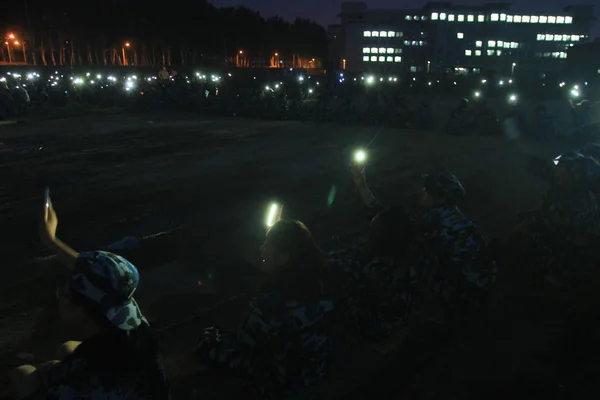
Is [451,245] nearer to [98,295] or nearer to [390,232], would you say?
[390,232]

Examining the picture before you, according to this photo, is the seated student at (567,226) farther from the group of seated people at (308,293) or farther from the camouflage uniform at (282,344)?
the camouflage uniform at (282,344)

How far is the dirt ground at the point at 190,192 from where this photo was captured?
544 centimetres

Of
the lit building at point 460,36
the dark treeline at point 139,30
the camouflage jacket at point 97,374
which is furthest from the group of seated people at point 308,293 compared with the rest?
the lit building at point 460,36

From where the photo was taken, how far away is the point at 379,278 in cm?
402

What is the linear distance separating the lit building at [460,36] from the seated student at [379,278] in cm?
11942

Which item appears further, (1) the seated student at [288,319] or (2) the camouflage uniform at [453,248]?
(2) the camouflage uniform at [453,248]

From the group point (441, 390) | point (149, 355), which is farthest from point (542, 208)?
point (149, 355)

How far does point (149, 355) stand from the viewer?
246cm

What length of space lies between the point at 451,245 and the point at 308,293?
2.13 m

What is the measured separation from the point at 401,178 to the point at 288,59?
424 ft

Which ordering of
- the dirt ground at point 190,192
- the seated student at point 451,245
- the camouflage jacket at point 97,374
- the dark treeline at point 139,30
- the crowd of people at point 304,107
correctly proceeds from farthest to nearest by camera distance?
1. the dark treeline at point 139,30
2. the crowd of people at point 304,107
3. the dirt ground at point 190,192
4. the seated student at point 451,245
5. the camouflage jacket at point 97,374

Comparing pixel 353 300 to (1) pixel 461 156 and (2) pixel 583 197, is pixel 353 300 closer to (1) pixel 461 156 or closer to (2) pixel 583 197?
(2) pixel 583 197

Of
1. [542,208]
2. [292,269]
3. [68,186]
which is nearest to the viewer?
[292,269]

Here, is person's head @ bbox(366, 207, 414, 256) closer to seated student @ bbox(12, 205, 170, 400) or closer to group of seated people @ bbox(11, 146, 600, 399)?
group of seated people @ bbox(11, 146, 600, 399)
